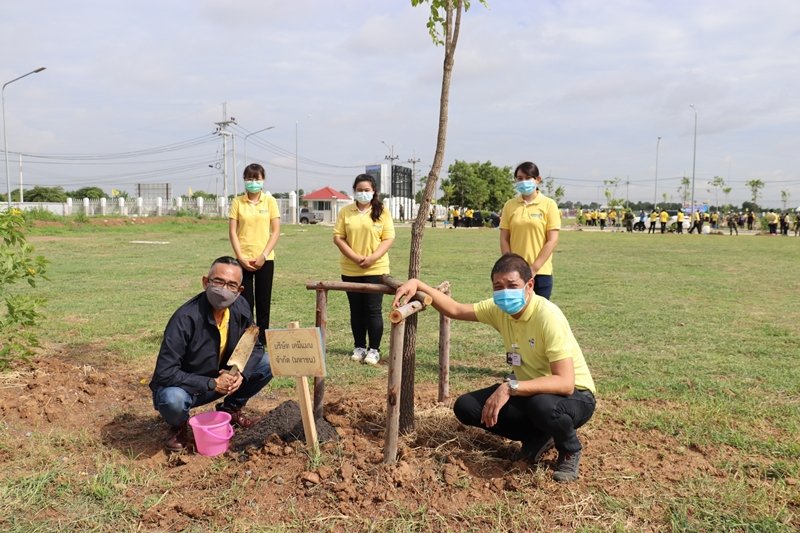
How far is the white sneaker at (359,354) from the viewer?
5.95 m

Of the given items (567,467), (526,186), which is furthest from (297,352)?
(526,186)

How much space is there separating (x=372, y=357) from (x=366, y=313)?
16.3 inches

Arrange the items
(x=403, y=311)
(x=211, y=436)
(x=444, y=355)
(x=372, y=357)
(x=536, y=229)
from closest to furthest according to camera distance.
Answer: (x=403, y=311)
(x=211, y=436)
(x=444, y=355)
(x=536, y=229)
(x=372, y=357)

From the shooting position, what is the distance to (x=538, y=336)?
3426 millimetres

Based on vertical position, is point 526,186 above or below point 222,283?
above

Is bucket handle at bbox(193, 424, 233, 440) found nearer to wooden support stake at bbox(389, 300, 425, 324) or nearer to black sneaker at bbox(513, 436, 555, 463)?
wooden support stake at bbox(389, 300, 425, 324)

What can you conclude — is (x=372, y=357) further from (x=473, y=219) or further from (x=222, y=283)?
(x=473, y=219)

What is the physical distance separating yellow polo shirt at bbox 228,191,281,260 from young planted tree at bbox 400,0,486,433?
7.55 ft

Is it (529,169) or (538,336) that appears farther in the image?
(529,169)

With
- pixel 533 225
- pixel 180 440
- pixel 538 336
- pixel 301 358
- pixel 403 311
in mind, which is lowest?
pixel 180 440

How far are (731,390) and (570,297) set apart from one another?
5235 mm

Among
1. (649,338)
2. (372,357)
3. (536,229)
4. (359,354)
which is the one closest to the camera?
(536,229)

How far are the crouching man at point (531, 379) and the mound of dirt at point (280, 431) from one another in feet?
2.72

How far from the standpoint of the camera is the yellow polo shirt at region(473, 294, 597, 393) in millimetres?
3342
